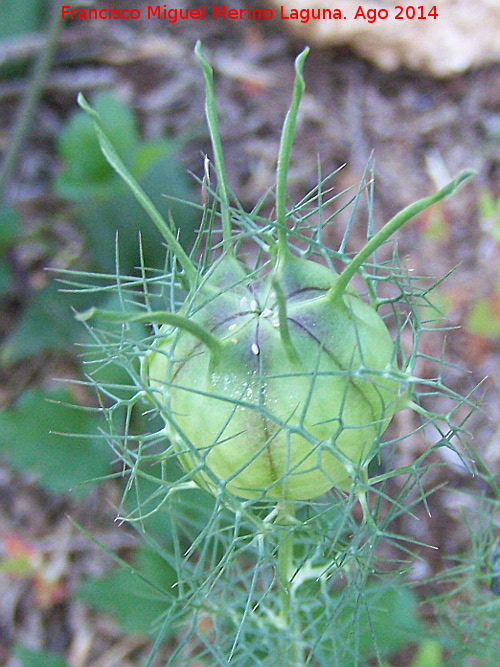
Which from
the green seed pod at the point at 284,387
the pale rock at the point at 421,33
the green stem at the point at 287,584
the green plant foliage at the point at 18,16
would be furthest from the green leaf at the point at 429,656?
the green plant foliage at the point at 18,16

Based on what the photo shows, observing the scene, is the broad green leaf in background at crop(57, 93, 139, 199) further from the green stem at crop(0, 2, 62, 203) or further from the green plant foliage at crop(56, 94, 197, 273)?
the green stem at crop(0, 2, 62, 203)

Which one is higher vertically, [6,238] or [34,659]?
[6,238]

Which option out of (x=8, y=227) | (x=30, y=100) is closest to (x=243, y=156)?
(x=30, y=100)

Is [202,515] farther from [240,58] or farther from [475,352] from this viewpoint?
[240,58]

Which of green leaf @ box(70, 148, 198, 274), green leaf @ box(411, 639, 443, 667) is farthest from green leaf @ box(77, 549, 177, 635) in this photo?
green leaf @ box(70, 148, 198, 274)

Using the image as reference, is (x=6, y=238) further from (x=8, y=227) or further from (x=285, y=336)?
(x=285, y=336)

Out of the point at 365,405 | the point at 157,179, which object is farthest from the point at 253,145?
the point at 365,405
